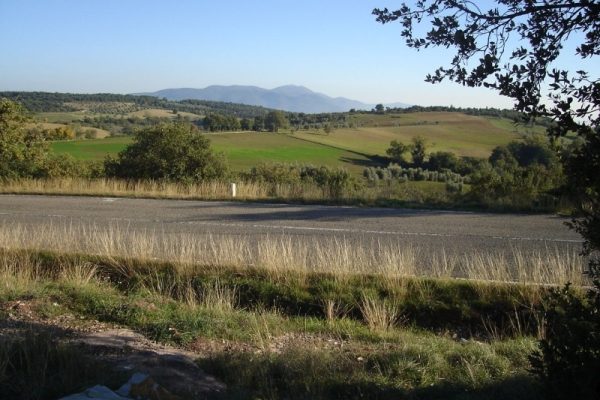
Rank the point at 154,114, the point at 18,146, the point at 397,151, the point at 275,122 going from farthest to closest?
the point at 154,114
the point at 275,122
the point at 397,151
the point at 18,146

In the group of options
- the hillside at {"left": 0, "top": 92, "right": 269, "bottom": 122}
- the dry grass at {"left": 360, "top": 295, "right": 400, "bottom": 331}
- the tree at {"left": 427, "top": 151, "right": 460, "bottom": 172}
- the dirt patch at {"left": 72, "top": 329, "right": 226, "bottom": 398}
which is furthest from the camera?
the hillside at {"left": 0, "top": 92, "right": 269, "bottom": 122}

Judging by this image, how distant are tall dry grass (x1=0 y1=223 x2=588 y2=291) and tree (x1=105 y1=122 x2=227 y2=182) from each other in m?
10.3

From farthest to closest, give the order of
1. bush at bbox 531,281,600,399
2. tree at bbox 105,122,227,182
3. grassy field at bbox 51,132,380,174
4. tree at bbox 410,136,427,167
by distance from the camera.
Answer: tree at bbox 410,136,427,167 < grassy field at bbox 51,132,380,174 < tree at bbox 105,122,227,182 < bush at bbox 531,281,600,399

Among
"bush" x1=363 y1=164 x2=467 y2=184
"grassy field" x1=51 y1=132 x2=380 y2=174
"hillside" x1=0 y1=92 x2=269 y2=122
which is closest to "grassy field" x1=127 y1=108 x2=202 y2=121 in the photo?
"hillside" x1=0 y1=92 x2=269 y2=122

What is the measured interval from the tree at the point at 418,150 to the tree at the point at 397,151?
2.83ft

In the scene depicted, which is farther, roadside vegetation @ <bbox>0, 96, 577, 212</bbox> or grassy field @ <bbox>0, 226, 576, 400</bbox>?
roadside vegetation @ <bbox>0, 96, 577, 212</bbox>

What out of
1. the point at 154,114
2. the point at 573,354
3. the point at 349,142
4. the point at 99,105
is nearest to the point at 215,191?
the point at 573,354

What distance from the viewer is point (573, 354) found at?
2881 millimetres

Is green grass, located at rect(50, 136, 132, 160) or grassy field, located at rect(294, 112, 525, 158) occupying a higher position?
grassy field, located at rect(294, 112, 525, 158)

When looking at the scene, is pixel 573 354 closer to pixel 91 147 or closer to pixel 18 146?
pixel 18 146

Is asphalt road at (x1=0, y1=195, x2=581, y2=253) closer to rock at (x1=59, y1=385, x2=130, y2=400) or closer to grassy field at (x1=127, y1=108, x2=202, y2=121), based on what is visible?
rock at (x1=59, y1=385, x2=130, y2=400)

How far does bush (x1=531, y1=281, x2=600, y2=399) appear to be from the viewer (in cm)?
273

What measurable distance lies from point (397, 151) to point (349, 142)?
1141cm

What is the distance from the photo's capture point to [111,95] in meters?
126
